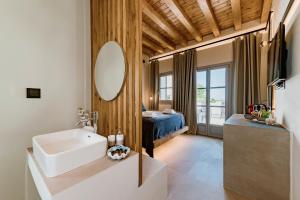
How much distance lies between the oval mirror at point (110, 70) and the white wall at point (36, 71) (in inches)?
12.1

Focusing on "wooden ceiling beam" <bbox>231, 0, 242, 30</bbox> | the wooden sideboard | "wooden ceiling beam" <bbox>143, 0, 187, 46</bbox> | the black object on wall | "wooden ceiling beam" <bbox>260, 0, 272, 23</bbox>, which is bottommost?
the wooden sideboard

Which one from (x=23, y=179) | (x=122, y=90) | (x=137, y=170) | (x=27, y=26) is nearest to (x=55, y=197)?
(x=137, y=170)

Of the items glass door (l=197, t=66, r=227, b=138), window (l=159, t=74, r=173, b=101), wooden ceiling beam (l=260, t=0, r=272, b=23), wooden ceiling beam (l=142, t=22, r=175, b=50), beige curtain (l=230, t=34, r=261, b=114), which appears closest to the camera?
wooden ceiling beam (l=260, t=0, r=272, b=23)

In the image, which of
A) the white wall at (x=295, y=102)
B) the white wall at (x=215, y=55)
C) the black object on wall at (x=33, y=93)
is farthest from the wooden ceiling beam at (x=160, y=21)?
the black object on wall at (x=33, y=93)

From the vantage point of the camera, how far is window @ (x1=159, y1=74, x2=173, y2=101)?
5.40 m

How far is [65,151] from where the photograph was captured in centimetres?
86

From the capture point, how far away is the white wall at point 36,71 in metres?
1.22

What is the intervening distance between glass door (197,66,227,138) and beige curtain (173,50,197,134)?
0.21m

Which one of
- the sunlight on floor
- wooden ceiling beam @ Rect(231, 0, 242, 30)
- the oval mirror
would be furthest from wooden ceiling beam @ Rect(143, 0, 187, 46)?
the sunlight on floor

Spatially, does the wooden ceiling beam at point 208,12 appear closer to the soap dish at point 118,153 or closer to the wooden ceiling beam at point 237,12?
the wooden ceiling beam at point 237,12

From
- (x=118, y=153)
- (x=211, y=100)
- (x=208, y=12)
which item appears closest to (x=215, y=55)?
(x=211, y=100)

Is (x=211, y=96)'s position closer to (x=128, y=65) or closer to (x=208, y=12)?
(x=208, y=12)

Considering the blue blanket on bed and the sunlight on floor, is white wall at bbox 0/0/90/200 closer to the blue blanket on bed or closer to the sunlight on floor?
the blue blanket on bed

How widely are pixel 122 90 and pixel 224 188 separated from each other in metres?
1.87
